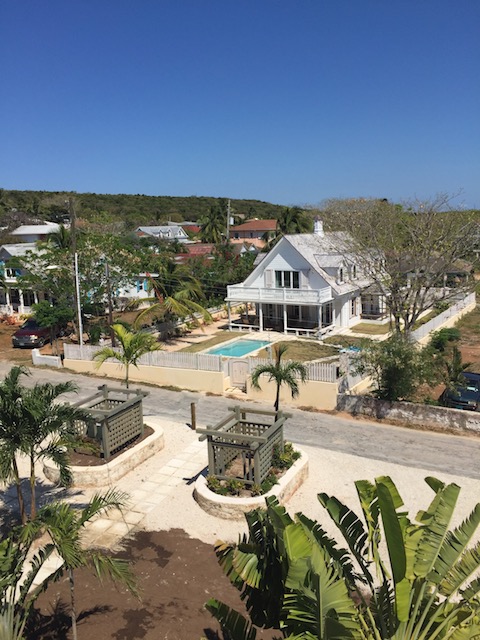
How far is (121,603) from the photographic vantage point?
8.51m

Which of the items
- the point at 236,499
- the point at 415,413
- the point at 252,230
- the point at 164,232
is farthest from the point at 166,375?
the point at 252,230

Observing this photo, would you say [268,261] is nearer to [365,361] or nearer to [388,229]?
[388,229]

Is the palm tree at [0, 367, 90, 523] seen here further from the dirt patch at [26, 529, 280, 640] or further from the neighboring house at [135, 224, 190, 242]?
the neighboring house at [135, 224, 190, 242]

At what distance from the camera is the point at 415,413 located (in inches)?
672

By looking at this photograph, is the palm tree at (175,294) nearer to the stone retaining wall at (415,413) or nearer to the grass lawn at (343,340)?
the grass lawn at (343,340)

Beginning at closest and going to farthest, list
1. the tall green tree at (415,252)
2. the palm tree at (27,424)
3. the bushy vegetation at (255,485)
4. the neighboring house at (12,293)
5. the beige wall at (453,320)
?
the palm tree at (27,424), the bushy vegetation at (255,485), the tall green tree at (415,252), the beige wall at (453,320), the neighboring house at (12,293)

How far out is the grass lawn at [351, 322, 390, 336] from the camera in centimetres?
3216

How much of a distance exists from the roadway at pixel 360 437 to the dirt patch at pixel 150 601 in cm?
596

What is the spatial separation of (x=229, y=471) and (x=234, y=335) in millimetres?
19886

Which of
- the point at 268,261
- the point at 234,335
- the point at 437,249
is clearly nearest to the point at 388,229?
the point at 437,249

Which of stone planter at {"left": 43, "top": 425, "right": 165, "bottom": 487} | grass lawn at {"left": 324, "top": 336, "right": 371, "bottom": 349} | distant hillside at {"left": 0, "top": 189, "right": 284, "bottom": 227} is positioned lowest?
stone planter at {"left": 43, "top": 425, "right": 165, "bottom": 487}

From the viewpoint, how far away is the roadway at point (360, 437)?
1445 centimetres

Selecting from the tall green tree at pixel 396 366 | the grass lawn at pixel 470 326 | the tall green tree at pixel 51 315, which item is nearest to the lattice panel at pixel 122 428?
the tall green tree at pixel 396 366

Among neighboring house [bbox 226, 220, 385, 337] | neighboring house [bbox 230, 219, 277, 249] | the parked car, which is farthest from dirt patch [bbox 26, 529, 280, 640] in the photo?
neighboring house [bbox 230, 219, 277, 249]
